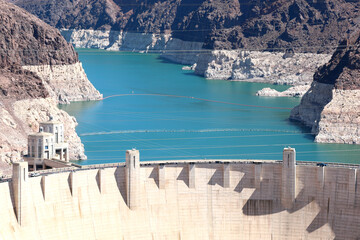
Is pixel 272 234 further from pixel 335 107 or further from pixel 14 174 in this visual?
pixel 335 107

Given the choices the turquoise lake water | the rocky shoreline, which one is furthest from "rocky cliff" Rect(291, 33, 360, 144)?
the rocky shoreline

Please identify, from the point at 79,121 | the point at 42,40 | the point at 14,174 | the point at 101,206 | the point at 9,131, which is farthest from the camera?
the point at 42,40

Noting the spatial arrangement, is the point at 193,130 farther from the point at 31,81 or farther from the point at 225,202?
the point at 225,202

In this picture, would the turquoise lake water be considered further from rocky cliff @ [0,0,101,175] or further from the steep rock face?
the steep rock face

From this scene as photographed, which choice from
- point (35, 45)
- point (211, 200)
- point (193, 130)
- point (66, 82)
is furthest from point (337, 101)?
point (211, 200)

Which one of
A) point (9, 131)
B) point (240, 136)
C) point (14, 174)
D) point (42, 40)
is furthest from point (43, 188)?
point (42, 40)
